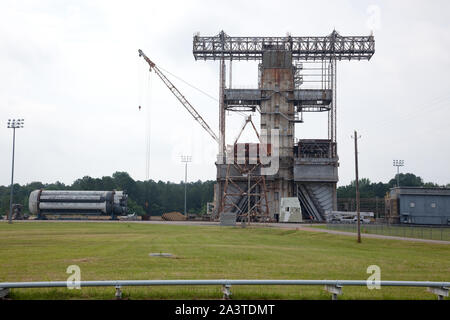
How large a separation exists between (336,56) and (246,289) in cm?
9779

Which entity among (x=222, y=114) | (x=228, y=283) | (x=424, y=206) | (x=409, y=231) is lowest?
(x=409, y=231)

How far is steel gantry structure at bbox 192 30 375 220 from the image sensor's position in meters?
103

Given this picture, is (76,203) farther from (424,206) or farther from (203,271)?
(203,271)

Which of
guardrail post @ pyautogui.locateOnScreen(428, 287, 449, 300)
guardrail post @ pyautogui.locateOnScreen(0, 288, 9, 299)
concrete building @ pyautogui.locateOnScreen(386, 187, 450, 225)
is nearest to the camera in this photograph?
guardrail post @ pyautogui.locateOnScreen(428, 287, 449, 300)

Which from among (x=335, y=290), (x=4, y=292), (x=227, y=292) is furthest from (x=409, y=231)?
(x=4, y=292)

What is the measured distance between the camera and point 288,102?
353ft

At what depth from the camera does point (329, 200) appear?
10469 cm

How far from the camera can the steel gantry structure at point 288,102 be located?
103 m

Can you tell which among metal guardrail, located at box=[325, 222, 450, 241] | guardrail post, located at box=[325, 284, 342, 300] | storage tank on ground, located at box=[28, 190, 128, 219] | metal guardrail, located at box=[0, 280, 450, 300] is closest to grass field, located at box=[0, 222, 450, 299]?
guardrail post, located at box=[325, 284, 342, 300]

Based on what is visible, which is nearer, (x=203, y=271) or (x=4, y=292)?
(x=4, y=292)

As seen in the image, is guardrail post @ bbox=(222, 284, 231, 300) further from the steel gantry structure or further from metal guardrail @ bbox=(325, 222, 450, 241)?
the steel gantry structure

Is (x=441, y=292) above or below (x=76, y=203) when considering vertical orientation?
below

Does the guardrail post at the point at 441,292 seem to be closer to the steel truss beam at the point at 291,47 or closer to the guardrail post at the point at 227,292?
the guardrail post at the point at 227,292
